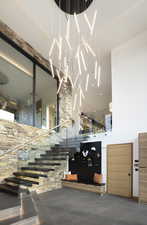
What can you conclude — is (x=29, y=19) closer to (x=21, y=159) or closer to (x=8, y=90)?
(x=8, y=90)

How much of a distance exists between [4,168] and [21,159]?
2.68 feet

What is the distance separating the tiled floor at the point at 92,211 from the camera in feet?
12.6

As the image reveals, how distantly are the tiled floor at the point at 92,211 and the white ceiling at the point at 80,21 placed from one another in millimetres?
6564

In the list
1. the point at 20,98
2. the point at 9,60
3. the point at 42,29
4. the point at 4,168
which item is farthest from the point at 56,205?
the point at 42,29

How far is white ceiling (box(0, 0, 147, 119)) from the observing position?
5781 millimetres

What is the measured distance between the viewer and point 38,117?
27.8 ft

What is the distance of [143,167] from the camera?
5520 millimetres

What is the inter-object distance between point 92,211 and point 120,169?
2.56 meters

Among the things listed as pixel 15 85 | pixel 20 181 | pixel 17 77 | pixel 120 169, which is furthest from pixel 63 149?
pixel 17 77

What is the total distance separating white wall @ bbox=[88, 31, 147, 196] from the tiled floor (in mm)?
1272

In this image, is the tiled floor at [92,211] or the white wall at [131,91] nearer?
the tiled floor at [92,211]

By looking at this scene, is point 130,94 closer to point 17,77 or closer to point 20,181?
point 17,77

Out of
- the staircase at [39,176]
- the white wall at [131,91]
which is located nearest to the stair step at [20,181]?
the staircase at [39,176]

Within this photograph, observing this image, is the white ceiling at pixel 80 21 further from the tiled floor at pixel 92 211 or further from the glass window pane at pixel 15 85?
the tiled floor at pixel 92 211
